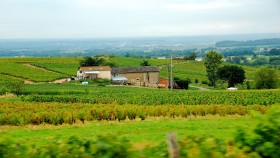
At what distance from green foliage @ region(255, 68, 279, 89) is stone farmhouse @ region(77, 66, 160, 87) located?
67.4 ft

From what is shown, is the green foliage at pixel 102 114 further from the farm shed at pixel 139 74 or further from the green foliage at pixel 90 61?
the green foliage at pixel 90 61

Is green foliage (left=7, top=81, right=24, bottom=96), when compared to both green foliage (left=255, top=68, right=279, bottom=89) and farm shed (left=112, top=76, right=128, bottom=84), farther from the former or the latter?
green foliage (left=255, top=68, right=279, bottom=89)

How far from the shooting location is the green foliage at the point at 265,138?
6.04m

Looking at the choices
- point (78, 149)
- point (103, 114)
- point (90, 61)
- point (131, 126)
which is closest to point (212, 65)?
point (90, 61)

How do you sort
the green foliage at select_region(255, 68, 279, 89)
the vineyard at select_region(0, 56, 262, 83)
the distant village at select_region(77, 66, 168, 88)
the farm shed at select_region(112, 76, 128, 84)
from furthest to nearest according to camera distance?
the distant village at select_region(77, 66, 168, 88) → the vineyard at select_region(0, 56, 262, 83) → the farm shed at select_region(112, 76, 128, 84) → the green foliage at select_region(255, 68, 279, 89)

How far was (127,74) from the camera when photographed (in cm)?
8094

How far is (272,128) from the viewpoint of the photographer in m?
6.14

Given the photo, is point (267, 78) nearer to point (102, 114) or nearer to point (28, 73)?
point (28, 73)

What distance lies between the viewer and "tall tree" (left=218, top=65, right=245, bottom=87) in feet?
258

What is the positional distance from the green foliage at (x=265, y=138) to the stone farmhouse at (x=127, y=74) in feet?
237

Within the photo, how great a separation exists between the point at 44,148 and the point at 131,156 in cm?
152

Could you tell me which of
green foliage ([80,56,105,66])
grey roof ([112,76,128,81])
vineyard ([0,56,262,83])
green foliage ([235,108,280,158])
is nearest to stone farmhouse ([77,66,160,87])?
grey roof ([112,76,128,81])

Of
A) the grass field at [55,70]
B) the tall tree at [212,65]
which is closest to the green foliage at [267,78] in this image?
the tall tree at [212,65]

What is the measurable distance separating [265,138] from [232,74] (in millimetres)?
74423
